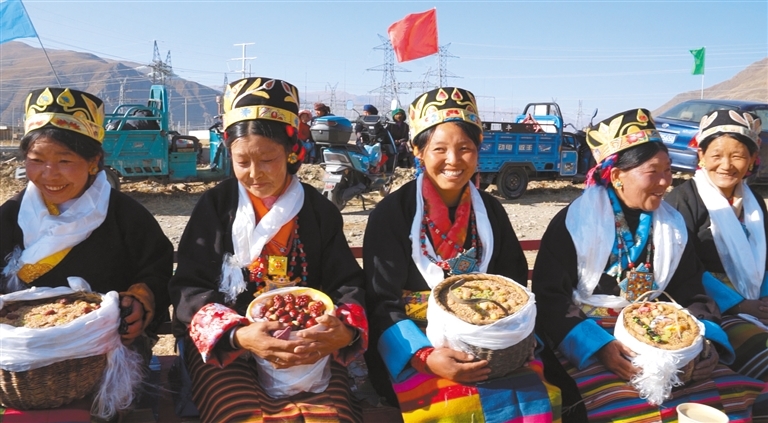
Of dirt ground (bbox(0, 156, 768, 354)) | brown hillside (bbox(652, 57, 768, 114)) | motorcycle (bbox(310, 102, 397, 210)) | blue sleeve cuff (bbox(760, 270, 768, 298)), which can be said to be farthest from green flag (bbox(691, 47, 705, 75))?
brown hillside (bbox(652, 57, 768, 114))

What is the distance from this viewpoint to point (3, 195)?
1175cm

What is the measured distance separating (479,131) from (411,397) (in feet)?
4.12

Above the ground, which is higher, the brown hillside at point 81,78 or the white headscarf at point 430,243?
the brown hillside at point 81,78

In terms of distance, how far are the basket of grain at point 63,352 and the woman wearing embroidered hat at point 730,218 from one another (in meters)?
2.78

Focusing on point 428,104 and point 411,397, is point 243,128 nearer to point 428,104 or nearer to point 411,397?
point 428,104

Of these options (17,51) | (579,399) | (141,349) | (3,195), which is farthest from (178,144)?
(17,51)

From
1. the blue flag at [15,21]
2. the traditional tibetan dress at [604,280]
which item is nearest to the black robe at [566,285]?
the traditional tibetan dress at [604,280]

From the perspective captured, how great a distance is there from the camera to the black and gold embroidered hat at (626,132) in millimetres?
2729

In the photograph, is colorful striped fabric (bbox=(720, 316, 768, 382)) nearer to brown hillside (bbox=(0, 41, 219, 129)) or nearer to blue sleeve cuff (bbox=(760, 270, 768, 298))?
blue sleeve cuff (bbox=(760, 270, 768, 298))

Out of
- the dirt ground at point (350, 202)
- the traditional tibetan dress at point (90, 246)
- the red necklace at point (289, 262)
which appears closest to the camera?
the traditional tibetan dress at point (90, 246)

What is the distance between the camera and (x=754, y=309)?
2895 mm

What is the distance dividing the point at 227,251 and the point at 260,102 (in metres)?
0.67

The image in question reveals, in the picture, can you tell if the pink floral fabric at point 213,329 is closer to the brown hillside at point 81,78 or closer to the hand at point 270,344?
the hand at point 270,344

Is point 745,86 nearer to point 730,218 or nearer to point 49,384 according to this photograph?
point 730,218
